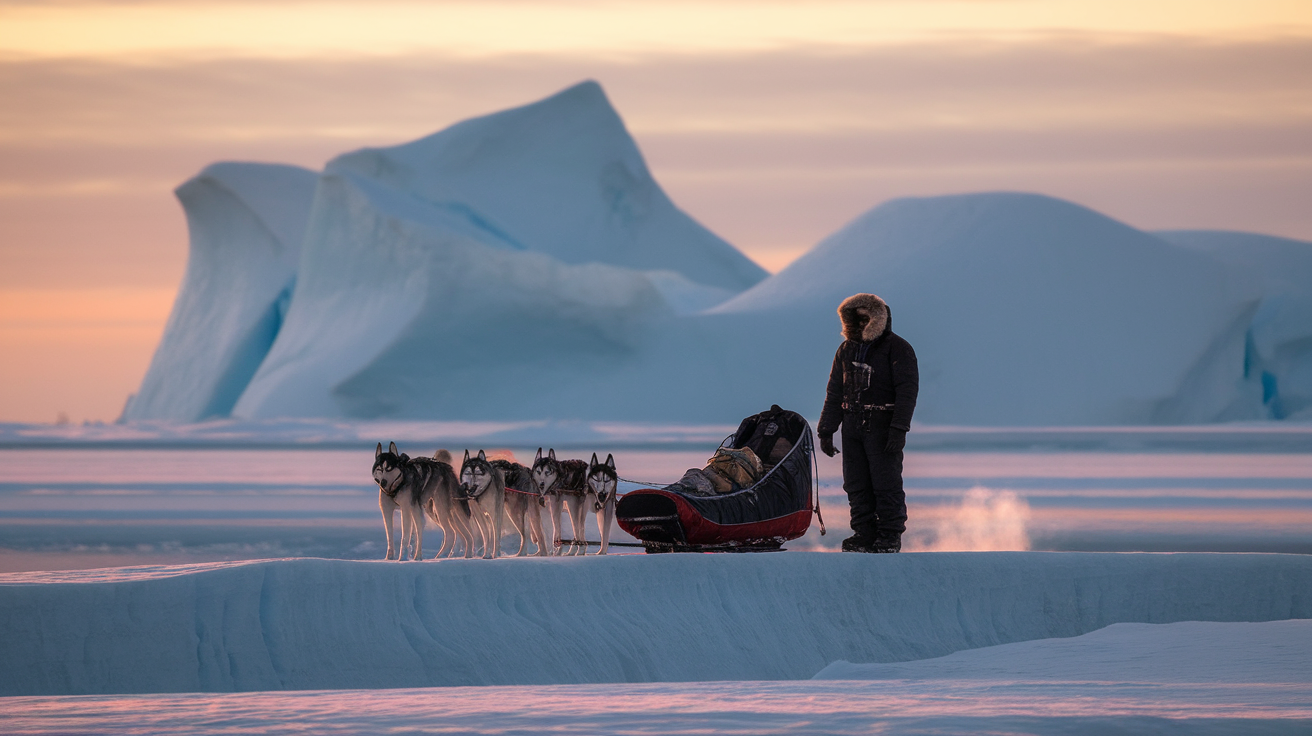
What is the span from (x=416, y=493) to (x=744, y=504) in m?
1.48

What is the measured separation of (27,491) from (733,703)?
13.8m

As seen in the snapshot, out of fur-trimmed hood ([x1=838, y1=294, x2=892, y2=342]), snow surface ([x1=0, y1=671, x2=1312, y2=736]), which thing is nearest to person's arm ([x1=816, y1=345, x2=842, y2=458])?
fur-trimmed hood ([x1=838, y1=294, x2=892, y2=342])

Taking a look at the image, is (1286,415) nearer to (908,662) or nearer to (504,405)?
(504,405)

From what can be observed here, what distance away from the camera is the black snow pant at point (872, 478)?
6281 mm

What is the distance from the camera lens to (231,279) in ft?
122

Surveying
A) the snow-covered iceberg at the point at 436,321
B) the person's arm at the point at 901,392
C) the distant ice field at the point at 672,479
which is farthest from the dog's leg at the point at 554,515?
the snow-covered iceberg at the point at 436,321

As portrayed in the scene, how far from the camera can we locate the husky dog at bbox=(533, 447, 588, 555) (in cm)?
638

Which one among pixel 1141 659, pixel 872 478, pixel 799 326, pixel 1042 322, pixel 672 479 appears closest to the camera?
pixel 1141 659

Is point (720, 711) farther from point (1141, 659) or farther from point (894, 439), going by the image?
point (894, 439)

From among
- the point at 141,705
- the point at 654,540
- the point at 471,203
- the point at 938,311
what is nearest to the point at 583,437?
the point at 938,311

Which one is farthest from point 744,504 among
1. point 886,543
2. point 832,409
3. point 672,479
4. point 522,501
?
point 672,479

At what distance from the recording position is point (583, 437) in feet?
90.4

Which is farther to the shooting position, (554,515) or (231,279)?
(231,279)

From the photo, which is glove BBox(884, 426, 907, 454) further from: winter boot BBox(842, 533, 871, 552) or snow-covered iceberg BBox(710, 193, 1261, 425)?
snow-covered iceberg BBox(710, 193, 1261, 425)
